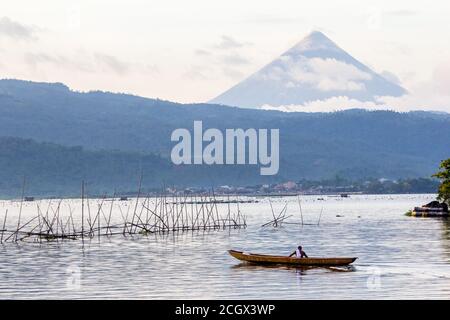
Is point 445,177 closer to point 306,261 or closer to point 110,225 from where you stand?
point 110,225

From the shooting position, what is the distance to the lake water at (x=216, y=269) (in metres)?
41.9

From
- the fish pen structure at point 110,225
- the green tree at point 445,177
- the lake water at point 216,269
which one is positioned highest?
the green tree at point 445,177

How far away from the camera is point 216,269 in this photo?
2053 inches

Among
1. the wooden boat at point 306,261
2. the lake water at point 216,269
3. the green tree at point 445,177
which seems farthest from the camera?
the green tree at point 445,177

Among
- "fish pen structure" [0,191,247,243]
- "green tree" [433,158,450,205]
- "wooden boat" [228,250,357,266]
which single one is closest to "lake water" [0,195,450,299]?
"wooden boat" [228,250,357,266]

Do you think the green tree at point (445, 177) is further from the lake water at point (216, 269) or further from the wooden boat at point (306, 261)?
the wooden boat at point (306, 261)

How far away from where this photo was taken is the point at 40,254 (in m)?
62.8

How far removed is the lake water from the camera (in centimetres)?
4194

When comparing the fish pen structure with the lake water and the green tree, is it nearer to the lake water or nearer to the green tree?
the lake water

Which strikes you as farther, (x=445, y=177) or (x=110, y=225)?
(x=110, y=225)

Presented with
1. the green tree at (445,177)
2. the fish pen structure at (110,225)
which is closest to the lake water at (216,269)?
the fish pen structure at (110,225)

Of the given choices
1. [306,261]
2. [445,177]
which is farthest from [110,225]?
[306,261]
